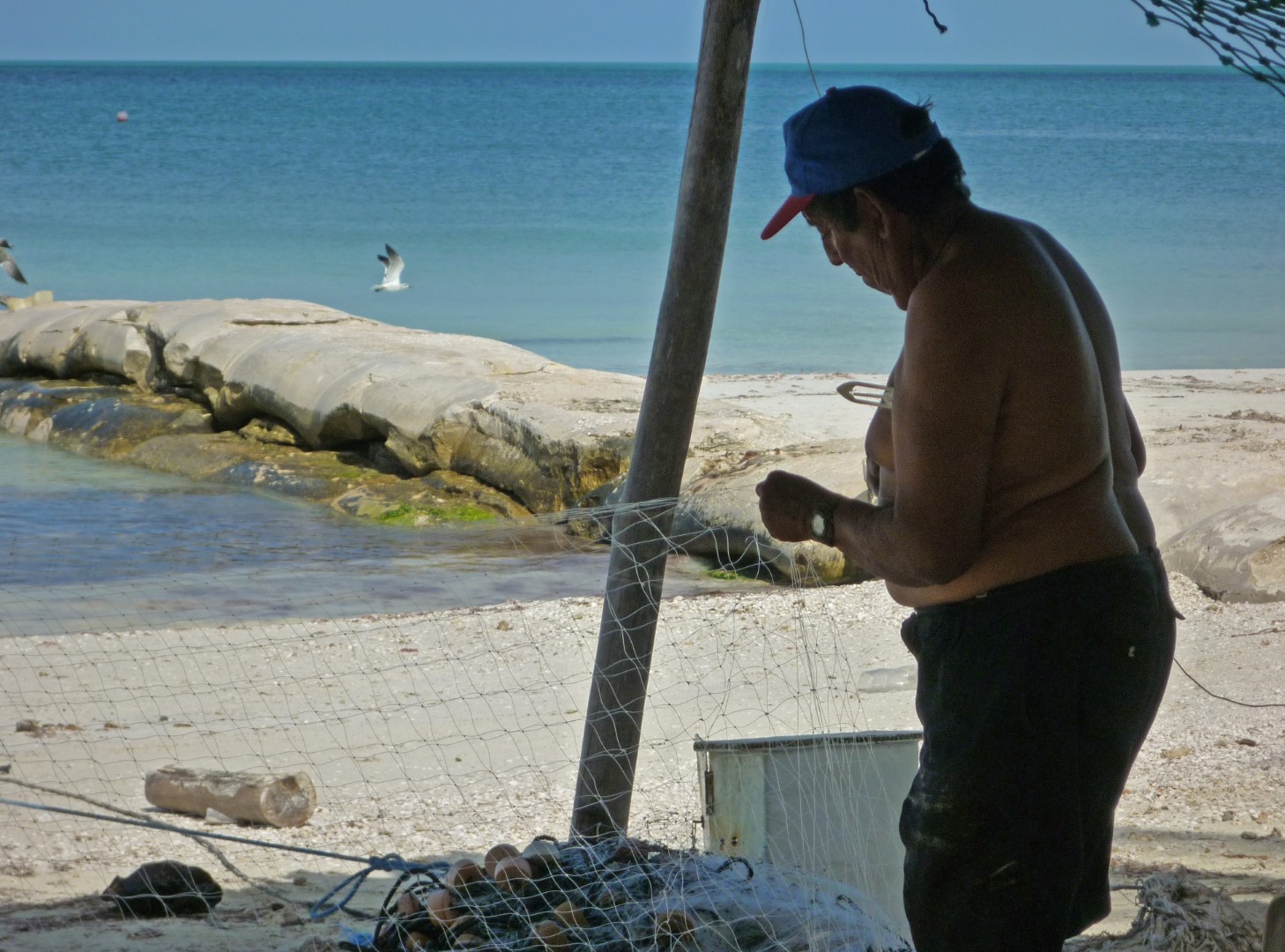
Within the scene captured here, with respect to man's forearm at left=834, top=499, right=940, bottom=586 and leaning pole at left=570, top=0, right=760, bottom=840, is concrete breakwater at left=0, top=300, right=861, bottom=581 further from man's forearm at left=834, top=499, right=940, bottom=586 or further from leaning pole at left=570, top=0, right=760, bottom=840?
man's forearm at left=834, top=499, right=940, bottom=586

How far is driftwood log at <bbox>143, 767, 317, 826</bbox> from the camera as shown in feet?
13.8

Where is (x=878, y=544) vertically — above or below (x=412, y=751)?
above

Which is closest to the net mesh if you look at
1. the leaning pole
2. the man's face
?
the leaning pole

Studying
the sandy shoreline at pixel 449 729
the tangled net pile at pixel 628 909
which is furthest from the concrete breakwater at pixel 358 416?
the tangled net pile at pixel 628 909

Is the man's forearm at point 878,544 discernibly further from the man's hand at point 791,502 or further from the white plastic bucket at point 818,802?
the white plastic bucket at point 818,802

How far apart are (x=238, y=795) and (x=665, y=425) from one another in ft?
6.40

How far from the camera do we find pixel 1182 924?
9.47 ft

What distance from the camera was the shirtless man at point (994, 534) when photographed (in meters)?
1.88

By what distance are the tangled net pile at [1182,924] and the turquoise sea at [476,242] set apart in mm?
5456

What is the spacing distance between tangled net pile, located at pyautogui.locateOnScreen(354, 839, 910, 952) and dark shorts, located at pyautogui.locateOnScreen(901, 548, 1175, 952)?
2.61 ft

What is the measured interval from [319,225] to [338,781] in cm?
3394

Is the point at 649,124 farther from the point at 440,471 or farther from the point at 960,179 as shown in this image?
the point at 960,179

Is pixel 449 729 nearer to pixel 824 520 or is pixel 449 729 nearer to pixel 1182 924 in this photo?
pixel 1182 924

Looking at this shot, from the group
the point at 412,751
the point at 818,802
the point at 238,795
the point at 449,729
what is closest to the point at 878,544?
the point at 818,802
